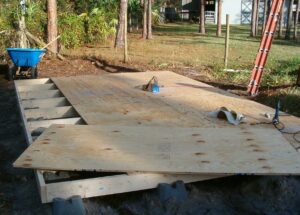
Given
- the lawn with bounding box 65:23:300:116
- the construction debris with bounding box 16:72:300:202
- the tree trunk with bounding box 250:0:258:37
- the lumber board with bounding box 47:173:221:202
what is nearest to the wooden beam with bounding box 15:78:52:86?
the construction debris with bounding box 16:72:300:202

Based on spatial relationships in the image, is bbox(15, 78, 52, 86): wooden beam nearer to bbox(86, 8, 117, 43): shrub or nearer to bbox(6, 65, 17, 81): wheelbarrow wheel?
bbox(6, 65, 17, 81): wheelbarrow wheel

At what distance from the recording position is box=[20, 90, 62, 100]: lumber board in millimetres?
5902

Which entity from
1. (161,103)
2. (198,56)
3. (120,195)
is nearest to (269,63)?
(198,56)

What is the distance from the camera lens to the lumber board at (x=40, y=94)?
5.90m

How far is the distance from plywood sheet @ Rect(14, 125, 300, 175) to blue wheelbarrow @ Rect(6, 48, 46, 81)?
4.69 metres

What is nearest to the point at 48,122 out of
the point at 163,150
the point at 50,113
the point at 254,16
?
the point at 50,113

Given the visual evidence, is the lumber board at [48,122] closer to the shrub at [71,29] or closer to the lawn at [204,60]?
the lawn at [204,60]

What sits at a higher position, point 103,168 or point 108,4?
point 108,4

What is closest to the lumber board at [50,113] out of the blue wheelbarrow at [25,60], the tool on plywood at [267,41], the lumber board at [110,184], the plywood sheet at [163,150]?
the plywood sheet at [163,150]

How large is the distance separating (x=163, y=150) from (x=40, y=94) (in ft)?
10.3

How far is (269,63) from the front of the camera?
37.8 feet

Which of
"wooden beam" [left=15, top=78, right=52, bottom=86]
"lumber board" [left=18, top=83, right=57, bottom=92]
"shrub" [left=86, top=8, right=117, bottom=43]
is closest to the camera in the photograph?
"lumber board" [left=18, top=83, right=57, bottom=92]

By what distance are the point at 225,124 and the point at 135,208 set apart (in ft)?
4.71

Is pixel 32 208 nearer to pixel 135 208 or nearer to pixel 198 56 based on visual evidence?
pixel 135 208
